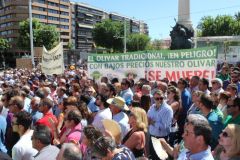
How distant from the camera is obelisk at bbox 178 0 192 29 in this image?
26.9 m

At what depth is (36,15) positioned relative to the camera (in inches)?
4011

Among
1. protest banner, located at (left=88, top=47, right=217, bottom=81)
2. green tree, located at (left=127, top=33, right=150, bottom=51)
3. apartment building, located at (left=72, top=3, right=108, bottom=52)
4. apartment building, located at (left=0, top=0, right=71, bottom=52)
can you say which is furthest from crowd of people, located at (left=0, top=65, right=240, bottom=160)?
apartment building, located at (left=72, top=3, right=108, bottom=52)

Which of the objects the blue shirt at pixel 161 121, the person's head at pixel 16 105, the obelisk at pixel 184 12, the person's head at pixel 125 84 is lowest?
the blue shirt at pixel 161 121

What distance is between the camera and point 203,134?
3.39 metres

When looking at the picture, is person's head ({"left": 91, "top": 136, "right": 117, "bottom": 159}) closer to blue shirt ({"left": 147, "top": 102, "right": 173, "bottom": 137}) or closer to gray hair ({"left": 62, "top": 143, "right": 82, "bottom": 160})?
gray hair ({"left": 62, "top": 143, "right": 82, "bottom": 160})

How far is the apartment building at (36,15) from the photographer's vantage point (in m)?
96.5

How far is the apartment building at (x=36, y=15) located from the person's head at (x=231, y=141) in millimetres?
91633

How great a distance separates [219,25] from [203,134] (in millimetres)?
64215

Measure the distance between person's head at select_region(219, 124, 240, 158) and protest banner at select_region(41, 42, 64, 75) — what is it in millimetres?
11041

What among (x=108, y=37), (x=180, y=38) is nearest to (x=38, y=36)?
(x=108, y=37)

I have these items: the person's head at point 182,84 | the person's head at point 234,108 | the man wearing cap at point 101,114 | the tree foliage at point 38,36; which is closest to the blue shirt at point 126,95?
the person's head at point 182,84

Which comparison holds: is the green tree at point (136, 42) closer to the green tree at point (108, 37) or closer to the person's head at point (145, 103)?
the green tree at point (108, 37)

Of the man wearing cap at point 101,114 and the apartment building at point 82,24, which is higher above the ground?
the apartment building at point 82,24

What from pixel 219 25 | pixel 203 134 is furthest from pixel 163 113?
pixel 219 25
